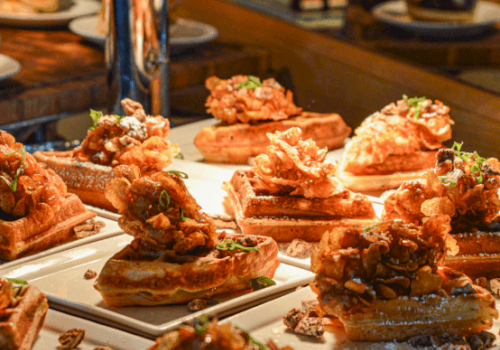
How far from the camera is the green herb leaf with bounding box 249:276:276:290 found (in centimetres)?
262

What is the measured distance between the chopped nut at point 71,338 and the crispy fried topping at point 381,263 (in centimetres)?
90

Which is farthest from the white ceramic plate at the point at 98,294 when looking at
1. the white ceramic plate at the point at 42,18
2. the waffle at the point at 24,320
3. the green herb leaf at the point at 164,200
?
the white ceramic plate at the point at 42,18

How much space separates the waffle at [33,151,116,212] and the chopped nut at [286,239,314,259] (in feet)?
3.62

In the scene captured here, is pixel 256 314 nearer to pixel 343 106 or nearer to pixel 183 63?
pixel 343 106

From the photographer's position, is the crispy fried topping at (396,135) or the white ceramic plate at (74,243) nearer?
the white ceramic plate at (74,243)

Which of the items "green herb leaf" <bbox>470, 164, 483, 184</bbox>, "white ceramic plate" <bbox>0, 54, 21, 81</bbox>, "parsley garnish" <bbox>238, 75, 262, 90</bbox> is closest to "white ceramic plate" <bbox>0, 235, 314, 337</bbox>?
"green herb leaf" <bbox>470, 164, 483, 184</bbox>

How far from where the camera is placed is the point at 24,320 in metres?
2.12

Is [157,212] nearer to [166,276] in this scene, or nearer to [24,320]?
[166,276]

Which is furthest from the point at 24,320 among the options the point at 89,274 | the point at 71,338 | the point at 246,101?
the point at 246,101

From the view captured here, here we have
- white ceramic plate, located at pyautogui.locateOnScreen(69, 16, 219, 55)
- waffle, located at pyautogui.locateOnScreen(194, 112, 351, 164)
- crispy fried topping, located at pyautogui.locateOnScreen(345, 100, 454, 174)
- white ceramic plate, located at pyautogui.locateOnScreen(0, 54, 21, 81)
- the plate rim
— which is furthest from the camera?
white ceramic plate, located at pyautogui.locateOnScreen(69, 16, 219, 55)

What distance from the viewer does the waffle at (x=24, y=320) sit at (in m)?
2.03

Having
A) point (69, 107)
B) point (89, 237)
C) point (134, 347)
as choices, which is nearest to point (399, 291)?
point (134, 347)

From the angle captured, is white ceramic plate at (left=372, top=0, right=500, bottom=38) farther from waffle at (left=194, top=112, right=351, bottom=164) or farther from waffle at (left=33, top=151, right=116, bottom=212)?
waffle at (left=33, top=151, right=116, bottom=212)

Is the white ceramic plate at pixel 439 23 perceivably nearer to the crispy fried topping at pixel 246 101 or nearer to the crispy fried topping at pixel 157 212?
the crispy fried topping at pixel 246 101
